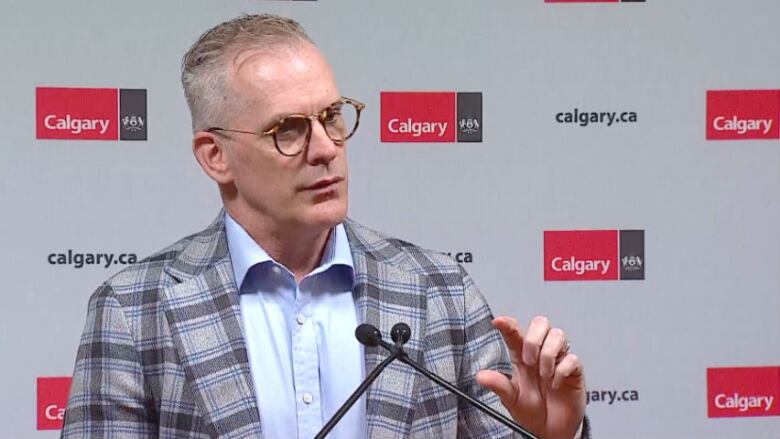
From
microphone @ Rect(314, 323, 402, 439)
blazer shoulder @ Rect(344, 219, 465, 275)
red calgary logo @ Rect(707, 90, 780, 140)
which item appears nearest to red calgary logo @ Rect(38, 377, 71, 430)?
blazer shoulder @ Rect(344, 219, 465, 275)

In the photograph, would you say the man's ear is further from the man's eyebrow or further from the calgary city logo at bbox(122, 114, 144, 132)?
the calgary city logo at bbox(122, 114, 144, 132)

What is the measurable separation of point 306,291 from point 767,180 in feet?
5.58

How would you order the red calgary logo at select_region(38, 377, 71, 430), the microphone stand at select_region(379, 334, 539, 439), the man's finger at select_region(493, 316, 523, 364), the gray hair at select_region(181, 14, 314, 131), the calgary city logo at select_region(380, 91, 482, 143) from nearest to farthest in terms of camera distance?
1. the microphone stand at select_region(379, 334, 539, 439)
2. the man's finger at select_region(493, 316, 523, 364)
3. the gray hair at select_region(181, 14, 314, 131)
4. the red calgary logo at select_region(38, 377, 71, 430)
5. the calgary city logo at select_region(380, 91, 482, 143)

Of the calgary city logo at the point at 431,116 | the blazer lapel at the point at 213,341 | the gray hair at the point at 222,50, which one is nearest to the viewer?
the blazer lapel at the point at 213,341

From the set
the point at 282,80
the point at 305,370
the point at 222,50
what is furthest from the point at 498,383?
the point at 222,50

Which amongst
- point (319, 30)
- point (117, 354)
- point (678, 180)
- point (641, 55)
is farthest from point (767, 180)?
point (117, 354)

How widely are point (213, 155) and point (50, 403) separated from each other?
1.26 m

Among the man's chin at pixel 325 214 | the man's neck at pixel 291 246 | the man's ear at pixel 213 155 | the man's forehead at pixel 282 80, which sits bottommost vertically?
the man's neck at pixel 291 246

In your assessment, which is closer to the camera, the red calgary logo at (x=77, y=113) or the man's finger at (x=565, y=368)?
the man's finger at (x=565, y=368)

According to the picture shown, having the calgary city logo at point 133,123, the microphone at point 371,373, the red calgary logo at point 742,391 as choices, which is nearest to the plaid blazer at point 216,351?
the microphone at point 371,373

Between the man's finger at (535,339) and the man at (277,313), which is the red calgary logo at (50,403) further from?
the man's finger at (535,339)

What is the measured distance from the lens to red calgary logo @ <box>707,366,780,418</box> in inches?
108

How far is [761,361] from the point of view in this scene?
2.76 m

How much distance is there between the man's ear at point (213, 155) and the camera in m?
1.54
